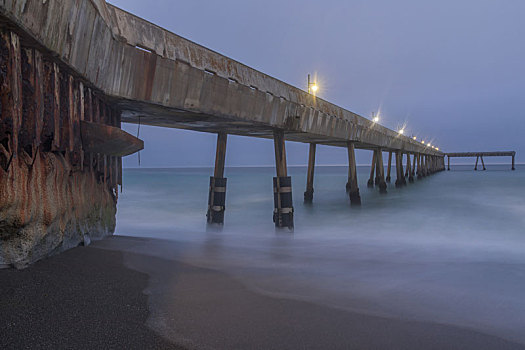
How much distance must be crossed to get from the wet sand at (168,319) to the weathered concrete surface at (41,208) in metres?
0.19

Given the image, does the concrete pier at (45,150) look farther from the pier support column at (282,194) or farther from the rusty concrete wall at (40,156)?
the pier support column at (282,194)

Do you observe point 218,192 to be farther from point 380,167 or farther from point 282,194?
point 380,167

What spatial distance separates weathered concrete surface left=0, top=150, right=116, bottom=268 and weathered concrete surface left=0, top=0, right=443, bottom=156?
46.3 inches

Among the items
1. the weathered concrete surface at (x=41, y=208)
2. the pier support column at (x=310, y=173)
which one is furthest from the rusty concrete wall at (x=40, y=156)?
the pier support column at (x=310, y=173)

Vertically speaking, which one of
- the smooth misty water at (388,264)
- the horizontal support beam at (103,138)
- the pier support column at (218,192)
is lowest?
the smooth misty water at (388,264)

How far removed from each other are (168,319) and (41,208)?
175 centimetres

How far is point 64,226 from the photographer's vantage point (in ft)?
12.5

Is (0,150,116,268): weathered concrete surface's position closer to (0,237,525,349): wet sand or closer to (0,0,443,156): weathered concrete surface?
(0,237,525,349): wet sand

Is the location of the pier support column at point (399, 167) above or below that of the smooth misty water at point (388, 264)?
above

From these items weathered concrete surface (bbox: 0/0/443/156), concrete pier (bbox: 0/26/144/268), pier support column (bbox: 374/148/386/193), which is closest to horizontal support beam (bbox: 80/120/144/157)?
concrete pier (bbox: 0/26/144/268)

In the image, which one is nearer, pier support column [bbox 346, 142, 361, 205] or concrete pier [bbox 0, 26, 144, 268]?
concrete pier [bbox 0, 26, 144, 268]

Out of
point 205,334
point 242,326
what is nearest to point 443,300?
point 242,326

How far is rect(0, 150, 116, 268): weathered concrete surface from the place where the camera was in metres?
2.88

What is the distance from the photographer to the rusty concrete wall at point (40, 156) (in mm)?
2738
